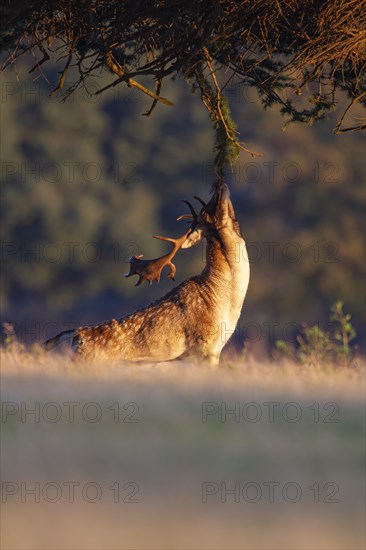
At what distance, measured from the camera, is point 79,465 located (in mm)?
2811

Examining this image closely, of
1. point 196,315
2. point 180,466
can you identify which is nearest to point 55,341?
point 196,315

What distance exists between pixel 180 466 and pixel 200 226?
667 cm

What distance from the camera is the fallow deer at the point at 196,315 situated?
859cm

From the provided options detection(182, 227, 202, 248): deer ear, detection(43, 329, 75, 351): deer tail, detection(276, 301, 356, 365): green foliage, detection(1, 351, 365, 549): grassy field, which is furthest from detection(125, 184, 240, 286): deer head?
detection(1, 351, 365, 549): grassy field

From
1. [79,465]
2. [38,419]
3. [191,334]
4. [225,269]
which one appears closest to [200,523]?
[79,465]

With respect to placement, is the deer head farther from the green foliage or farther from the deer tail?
the green foliage

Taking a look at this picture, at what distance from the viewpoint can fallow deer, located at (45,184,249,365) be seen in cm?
859

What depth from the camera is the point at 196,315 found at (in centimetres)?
870

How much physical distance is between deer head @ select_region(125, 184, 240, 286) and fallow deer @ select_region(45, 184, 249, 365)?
0.03 ft

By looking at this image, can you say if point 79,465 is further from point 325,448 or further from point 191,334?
point 191,334

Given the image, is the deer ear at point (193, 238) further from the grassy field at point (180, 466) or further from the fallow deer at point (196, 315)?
the grassy field at point (180, 466)

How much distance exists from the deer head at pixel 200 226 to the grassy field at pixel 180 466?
596cm

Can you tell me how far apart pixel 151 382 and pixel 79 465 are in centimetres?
76

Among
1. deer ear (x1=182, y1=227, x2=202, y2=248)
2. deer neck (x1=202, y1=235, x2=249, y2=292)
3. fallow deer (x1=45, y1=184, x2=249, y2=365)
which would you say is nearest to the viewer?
fallow deer (x1=45, y1=184, x2=249, y2=365)
